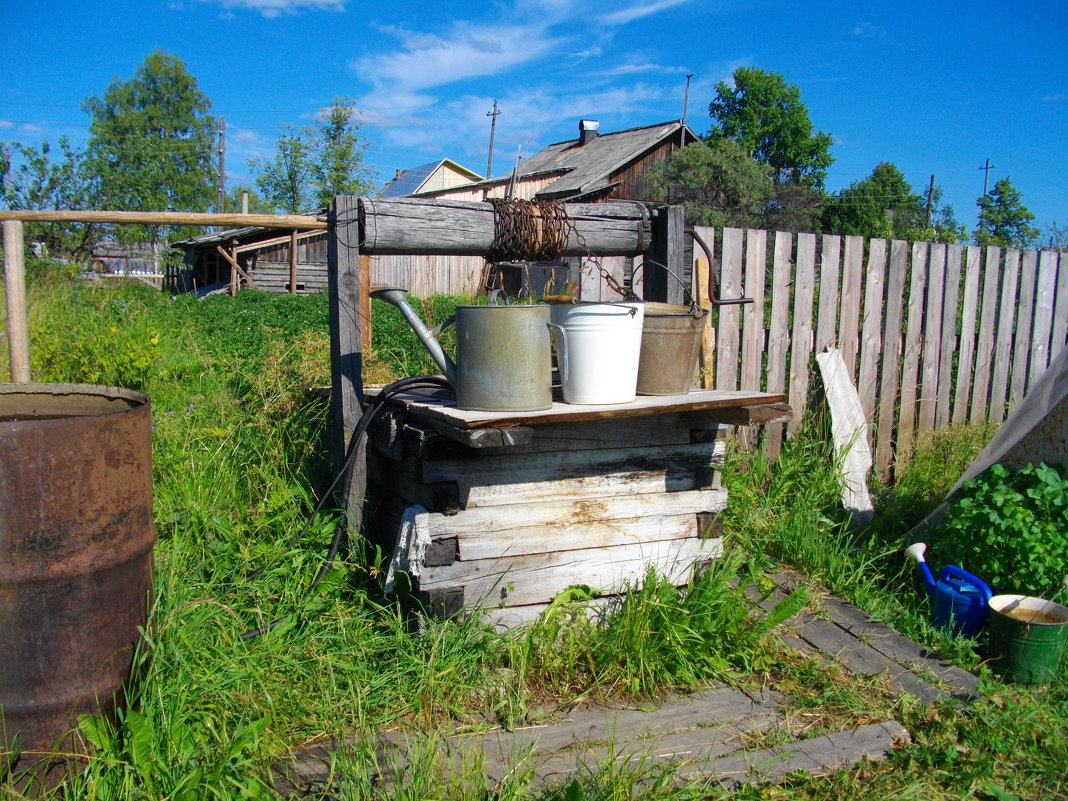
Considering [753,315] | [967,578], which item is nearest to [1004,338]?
[753,315]

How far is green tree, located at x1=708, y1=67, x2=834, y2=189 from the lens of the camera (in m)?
41.7

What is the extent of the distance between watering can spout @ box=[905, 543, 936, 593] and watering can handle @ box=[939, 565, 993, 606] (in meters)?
0.05

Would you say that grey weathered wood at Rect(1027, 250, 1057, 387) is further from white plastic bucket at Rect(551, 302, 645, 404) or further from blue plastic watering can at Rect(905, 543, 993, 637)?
white plastic bucket at Rect(551, 302, 645, 404)

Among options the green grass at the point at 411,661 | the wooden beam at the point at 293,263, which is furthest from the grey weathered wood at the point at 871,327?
the wooden beam at the point at 293,263

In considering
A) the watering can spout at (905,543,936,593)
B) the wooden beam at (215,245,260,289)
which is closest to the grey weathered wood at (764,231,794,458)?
the watering can spout at (905,543,936,593)

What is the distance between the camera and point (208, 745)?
2311mm

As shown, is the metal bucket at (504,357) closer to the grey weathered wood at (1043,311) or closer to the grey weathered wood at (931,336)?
the grey weathered wood at (931,336)

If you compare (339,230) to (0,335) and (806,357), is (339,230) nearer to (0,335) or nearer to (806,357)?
(806,357)

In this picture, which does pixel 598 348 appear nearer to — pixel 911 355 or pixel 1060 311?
pixel 911 355

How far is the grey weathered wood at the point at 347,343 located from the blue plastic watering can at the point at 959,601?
2662mm

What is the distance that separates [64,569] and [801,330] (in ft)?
14.8

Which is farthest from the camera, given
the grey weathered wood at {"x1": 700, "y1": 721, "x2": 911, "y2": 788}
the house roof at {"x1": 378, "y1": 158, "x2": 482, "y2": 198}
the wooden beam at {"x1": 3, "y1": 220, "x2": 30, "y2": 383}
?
the house roof at {"x1": 378, "y1": 158, "x2": 482, "y2": 198}

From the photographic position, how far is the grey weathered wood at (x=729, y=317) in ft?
16.1

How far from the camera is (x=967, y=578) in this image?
343cm
